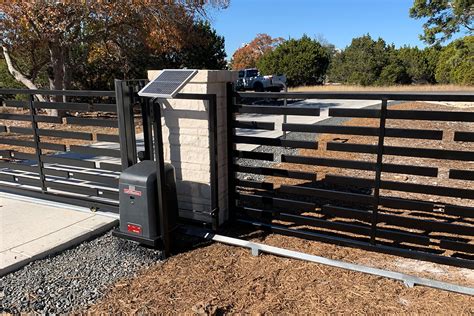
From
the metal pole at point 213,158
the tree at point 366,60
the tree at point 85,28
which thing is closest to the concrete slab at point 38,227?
the metal pole at point 213,158

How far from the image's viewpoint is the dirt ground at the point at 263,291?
2553mm

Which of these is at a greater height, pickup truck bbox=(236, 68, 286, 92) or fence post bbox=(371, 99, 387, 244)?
pickup truck bbox=(236, 68, 286, 92)

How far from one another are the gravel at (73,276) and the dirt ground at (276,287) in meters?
0.16

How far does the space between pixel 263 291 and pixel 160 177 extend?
1.27 metres

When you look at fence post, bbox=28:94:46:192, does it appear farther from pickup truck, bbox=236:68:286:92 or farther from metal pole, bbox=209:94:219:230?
pickup truck, bbox=236:68:286:92

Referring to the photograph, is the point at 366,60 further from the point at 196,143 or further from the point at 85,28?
the point at 196,143

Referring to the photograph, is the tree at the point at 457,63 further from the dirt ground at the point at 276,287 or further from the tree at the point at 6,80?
the tree at the point at 6,80

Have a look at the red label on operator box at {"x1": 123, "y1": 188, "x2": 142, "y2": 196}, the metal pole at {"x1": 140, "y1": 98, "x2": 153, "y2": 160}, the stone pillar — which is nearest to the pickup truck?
the stone pillar

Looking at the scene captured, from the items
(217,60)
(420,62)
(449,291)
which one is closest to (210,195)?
(449,291)

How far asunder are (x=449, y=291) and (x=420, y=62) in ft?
136

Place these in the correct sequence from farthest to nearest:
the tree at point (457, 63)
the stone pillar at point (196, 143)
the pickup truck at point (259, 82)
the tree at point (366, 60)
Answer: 1. the tree at point (366, 60)
2. the tree at point (457, 63)
3. the pickup truck at point (259, 82)
4. the stone pillar at point (196, 143)

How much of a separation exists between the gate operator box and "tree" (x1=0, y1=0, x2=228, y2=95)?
870cm

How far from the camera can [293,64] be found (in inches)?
1417

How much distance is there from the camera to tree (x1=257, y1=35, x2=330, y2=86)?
35.9m
